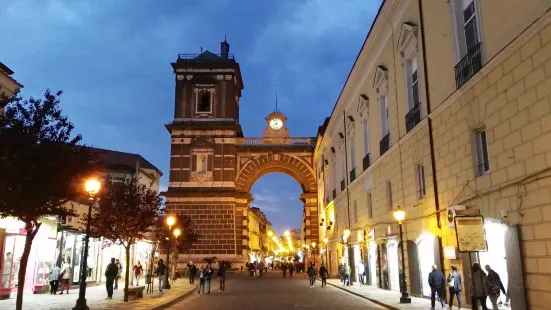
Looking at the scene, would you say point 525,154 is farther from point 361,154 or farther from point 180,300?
point 361,154

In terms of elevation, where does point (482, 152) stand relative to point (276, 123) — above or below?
below

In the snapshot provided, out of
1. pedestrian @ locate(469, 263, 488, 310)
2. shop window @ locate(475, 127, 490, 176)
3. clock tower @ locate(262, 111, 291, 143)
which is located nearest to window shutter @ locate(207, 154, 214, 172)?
clock tower @ locate(262, 111, 291, 143)

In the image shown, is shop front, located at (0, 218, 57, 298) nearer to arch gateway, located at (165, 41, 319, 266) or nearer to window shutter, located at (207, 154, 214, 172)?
arch gateway, located at (165, 41, 319, 266)

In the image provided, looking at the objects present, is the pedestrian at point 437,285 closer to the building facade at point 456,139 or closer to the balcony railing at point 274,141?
the building facade at point 456,139

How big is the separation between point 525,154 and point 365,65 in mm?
16612

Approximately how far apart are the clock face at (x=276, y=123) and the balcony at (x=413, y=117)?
117 ft

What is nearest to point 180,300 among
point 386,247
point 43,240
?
point 43,240

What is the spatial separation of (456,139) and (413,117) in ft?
13.8

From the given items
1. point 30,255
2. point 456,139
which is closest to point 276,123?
point 30,255

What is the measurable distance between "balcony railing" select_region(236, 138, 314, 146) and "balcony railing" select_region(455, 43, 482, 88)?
3901cm

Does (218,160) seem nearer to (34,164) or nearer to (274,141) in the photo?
(274,141)

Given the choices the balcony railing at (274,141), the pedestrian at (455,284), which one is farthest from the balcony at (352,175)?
the balcony railing at (274,141)

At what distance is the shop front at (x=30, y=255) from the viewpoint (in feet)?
65.3

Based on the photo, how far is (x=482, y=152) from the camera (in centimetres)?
1380
